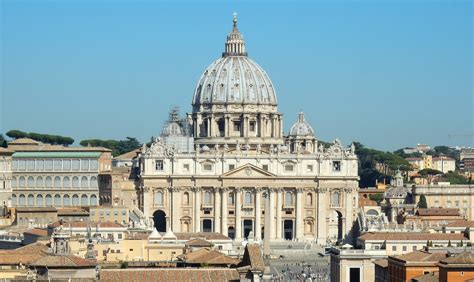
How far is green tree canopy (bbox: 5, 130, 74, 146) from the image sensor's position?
611 ft

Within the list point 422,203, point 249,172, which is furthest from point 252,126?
point 422,203

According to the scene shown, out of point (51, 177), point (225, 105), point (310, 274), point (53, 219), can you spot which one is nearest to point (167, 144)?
point (225, 105)

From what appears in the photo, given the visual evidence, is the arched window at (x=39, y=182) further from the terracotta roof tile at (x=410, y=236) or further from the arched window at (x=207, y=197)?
the terracotta roof tile at (x=410, y=236)

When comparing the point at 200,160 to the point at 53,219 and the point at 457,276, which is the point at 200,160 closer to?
the point at 53,219

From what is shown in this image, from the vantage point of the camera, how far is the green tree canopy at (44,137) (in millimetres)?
186137

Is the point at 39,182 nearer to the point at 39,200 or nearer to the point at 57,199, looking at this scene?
the point at 39,200

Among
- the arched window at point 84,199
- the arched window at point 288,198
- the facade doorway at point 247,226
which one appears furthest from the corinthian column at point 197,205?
the arched window at point 84,199

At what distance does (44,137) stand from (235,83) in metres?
19.7

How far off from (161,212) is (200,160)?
477 cm

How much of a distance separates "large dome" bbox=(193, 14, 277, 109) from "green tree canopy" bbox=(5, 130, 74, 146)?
14890mm

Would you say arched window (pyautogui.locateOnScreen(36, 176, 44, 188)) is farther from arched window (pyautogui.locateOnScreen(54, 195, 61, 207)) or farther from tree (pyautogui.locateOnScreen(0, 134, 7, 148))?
tree (pyautogui.locateOnScreen(0, 134, 7, 148))

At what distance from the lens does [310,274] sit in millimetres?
107000

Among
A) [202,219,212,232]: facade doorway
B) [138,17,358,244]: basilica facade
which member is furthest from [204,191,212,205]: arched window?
[202,219,212,232]: facade doorway

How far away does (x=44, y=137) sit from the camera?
628ft
